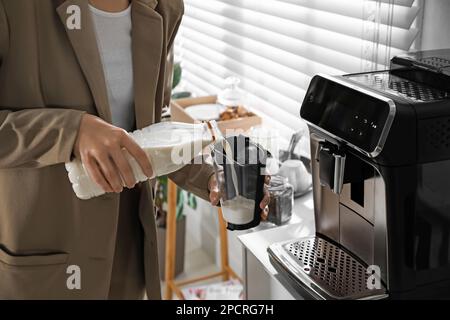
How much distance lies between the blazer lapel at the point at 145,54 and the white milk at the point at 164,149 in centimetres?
19

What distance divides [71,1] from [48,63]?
0.46 feet

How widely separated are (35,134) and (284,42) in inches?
42.9

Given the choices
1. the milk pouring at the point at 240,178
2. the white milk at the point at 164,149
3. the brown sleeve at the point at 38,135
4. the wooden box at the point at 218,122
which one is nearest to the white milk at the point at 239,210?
the milk pouring at the point at 240,178

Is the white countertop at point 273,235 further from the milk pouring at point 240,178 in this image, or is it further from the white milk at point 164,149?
the white milk at point 164,149

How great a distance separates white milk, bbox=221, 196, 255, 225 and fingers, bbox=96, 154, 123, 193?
0.74 feet

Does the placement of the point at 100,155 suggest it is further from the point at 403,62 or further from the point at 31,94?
the point at 403,62

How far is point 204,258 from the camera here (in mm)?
3020

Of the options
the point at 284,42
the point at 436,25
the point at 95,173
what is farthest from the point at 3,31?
the point at 284,42

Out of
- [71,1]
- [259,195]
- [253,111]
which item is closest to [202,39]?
[253,111]

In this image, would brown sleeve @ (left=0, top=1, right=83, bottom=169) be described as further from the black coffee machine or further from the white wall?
the white wall

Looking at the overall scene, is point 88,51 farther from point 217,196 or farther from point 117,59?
point 217,196

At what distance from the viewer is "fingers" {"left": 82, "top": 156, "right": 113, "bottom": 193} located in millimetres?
1075

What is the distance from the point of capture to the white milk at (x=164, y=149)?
3.78ft

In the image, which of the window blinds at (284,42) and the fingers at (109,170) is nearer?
the fingers at (109,170)
